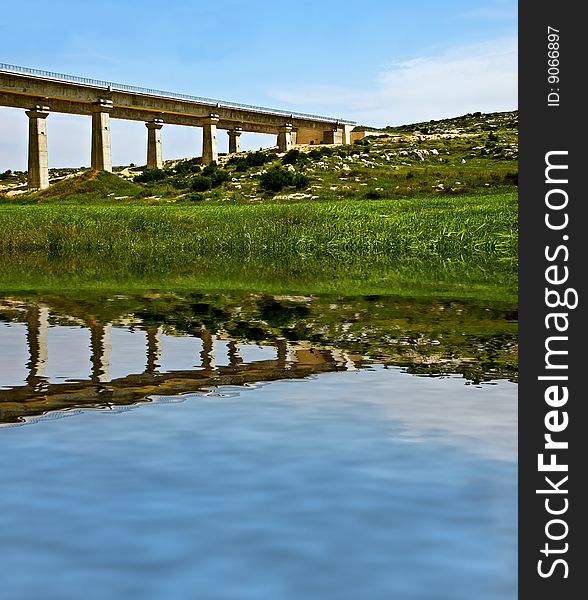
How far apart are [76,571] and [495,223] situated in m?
31.2

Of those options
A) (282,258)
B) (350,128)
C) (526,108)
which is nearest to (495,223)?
(282,258)

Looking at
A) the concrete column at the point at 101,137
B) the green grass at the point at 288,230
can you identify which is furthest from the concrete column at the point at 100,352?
the concrete column at the point at 101,137

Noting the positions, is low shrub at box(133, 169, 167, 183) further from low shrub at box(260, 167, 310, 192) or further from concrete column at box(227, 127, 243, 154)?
concrete column at box(227, 127, 243, 154)

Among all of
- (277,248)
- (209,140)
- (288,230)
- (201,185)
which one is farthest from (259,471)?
(209,140)

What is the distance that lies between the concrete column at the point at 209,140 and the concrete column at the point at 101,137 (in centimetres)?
1707

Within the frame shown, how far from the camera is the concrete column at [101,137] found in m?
82.2

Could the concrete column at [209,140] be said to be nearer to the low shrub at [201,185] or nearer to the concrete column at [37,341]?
the low shrub at [201,185]

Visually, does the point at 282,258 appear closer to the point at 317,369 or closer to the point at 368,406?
the point at 317,369

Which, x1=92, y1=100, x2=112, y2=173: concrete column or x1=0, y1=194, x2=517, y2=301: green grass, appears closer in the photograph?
x1=0, y1=194, x2=517, y2=301: green grass

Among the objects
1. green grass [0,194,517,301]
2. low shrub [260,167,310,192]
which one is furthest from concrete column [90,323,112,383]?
low shrub [260,167,310,192]

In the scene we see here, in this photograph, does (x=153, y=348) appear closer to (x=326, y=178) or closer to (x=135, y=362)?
(x=135, y=362)

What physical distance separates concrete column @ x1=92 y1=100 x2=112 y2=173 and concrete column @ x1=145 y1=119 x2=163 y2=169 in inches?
375

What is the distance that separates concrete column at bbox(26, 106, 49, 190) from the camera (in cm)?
7706

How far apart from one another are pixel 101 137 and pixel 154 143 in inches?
432
